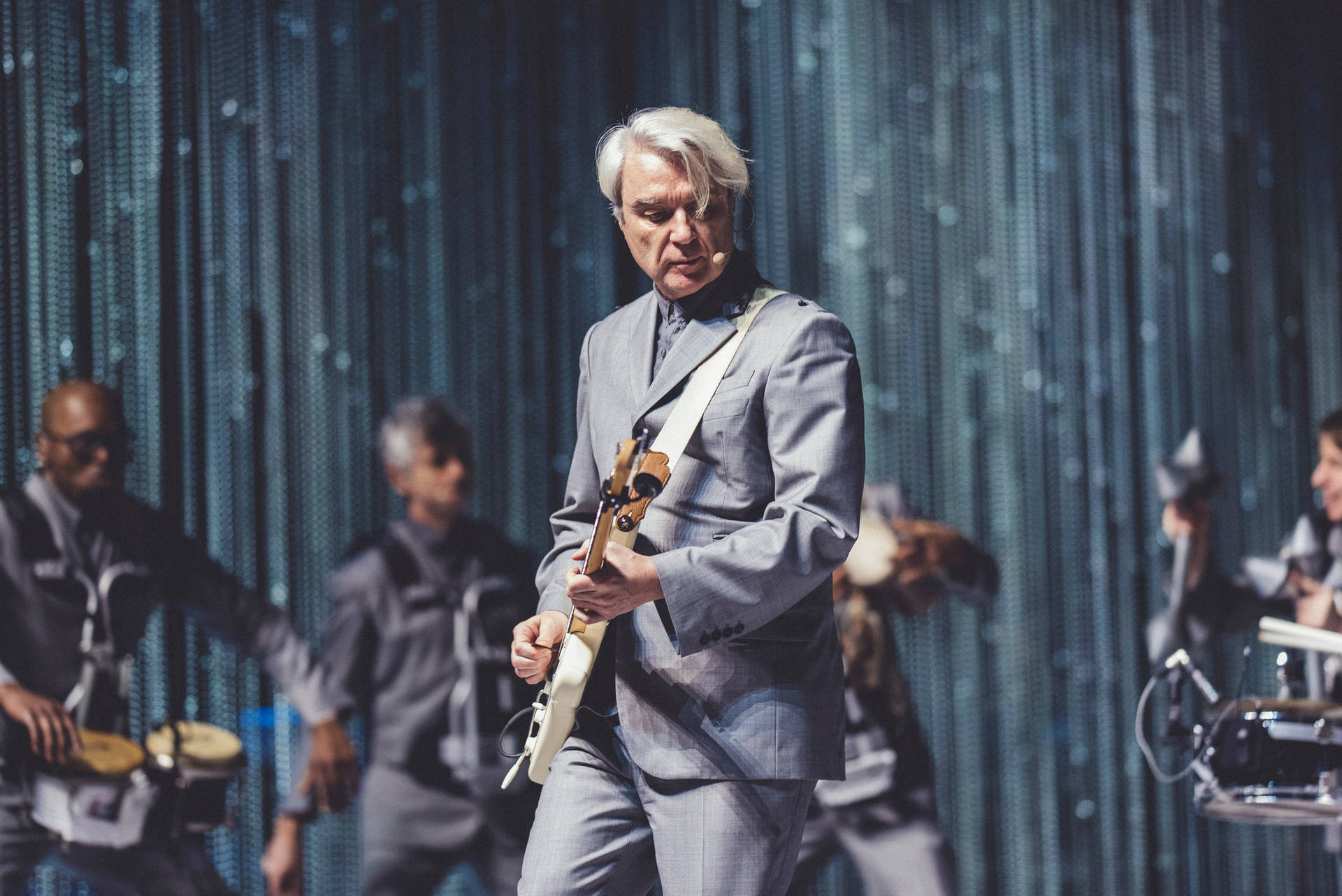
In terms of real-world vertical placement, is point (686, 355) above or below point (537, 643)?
above

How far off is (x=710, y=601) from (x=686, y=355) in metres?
0.31

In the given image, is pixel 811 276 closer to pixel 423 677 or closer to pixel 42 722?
pixel 423 677

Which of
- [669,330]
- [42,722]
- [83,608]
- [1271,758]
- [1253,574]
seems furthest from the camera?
[1253,574]

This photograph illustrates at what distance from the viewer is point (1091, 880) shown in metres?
4.06

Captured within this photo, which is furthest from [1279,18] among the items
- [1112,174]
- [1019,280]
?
[1019,280]

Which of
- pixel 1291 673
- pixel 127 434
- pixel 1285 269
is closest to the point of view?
pixel 1291 673

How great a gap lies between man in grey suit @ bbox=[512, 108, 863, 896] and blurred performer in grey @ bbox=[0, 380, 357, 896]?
1985mm

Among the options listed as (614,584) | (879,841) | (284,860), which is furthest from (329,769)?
(614,584)

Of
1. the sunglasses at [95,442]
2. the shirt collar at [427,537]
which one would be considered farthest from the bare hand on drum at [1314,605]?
the sunglasses at [95,442]

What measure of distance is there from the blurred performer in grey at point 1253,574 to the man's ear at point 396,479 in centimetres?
210

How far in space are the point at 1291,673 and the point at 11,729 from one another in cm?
281

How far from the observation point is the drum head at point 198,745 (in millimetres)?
3400

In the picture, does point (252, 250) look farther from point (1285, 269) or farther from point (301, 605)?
point (1285, 269)

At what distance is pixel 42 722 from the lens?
325 cm
